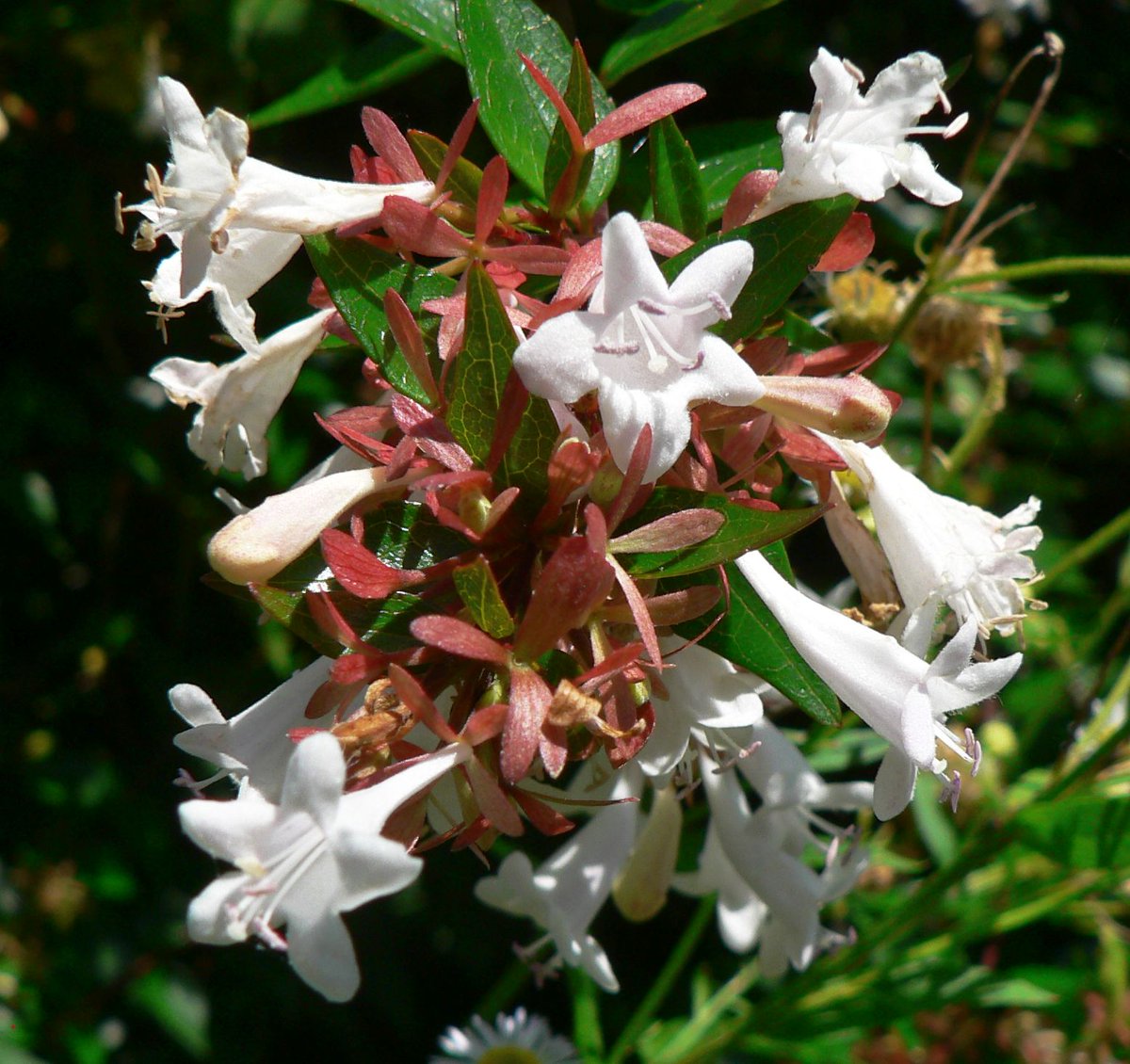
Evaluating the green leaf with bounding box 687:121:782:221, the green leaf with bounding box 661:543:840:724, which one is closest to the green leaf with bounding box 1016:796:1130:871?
the green leaf with bounding box 661:543:840:724

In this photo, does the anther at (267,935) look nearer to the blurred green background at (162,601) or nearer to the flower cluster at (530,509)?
the flower cluster at (530,509)

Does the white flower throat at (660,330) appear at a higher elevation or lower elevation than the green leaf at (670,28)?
lower

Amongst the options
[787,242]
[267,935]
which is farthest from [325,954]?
[787,242]

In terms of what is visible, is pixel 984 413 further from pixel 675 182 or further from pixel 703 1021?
pixel 703 1021

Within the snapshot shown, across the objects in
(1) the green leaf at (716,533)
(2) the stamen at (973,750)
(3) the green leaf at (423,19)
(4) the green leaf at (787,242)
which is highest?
(3) the green leaf at (423,19)

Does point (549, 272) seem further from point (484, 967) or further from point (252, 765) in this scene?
point (484, 967)

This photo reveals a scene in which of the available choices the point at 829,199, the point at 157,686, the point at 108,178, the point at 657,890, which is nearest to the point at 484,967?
the point at 157,686

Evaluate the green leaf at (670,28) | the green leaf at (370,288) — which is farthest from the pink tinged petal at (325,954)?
the green leaf at (670,28)

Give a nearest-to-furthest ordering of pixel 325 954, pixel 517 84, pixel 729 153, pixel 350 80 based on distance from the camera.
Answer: pixel 325 954 < pixel 517 84 < pixel 729 153 < pixel 350 80

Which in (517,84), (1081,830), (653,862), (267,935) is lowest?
(1081,830)
